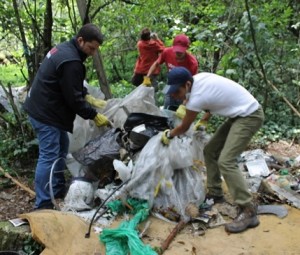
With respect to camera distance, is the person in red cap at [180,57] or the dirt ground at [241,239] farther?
the person in red cap at [180,57]

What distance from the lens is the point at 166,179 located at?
339 cm

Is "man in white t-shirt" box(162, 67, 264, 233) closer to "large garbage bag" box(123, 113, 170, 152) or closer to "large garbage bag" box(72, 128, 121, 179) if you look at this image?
"large garbage bag" box(123, 113, 170, 152)

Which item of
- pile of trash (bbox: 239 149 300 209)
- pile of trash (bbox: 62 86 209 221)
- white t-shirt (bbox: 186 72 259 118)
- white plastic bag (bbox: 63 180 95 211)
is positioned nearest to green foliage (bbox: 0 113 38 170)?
pile of trash (bbox: 62 86 209 221)

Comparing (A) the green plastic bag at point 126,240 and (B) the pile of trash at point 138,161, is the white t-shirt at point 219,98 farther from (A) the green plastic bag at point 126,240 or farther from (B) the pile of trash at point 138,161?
(A) the green plastic bag at point 126,240

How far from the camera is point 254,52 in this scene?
20.0ft

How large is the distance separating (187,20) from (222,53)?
1.76 metres

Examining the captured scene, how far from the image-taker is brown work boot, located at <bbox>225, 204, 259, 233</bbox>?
3188mm

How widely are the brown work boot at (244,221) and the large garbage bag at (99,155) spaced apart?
122cm

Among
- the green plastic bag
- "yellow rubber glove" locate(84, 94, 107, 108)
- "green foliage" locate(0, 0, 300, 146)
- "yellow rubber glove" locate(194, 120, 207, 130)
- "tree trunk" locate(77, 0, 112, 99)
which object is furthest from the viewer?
"green foliage" locate(0, 0, 300, 146)

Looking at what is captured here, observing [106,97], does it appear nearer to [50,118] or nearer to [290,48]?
[50,118]

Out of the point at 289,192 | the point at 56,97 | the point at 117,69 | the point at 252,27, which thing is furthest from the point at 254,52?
the point at 117,69

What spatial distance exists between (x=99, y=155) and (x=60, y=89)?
28.2 inches

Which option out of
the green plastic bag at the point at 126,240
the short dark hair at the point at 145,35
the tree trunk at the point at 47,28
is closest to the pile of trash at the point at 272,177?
the green plastic bag at the point at 126,240

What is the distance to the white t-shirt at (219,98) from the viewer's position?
10.2ft
